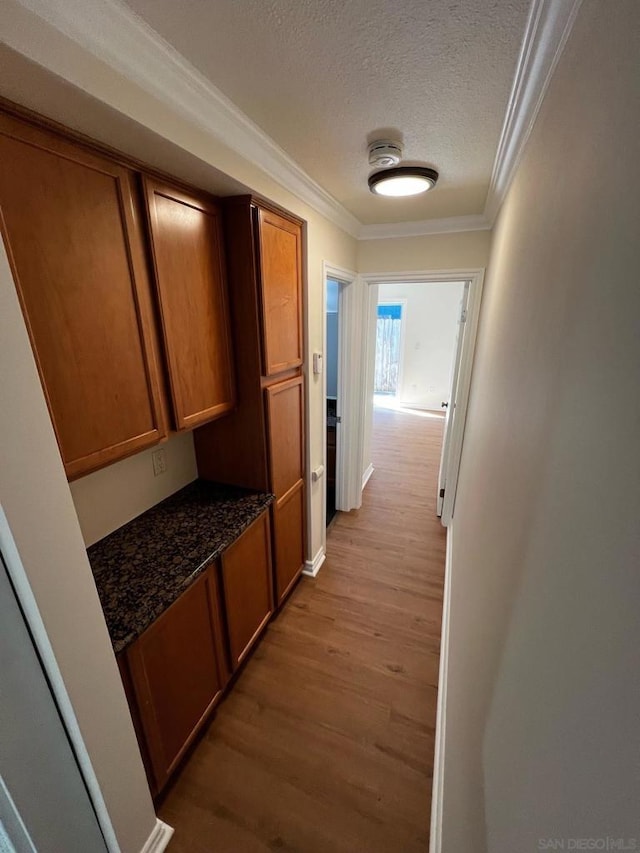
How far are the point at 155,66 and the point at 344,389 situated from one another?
2204 mm

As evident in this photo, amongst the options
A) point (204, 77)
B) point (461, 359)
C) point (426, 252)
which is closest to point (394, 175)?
point (204, 77)

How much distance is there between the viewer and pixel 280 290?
1723mm

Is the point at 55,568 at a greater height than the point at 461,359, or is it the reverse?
the point at 461,359

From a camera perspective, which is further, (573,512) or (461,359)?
(461,359)

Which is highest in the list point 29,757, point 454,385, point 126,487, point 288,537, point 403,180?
point 403,180

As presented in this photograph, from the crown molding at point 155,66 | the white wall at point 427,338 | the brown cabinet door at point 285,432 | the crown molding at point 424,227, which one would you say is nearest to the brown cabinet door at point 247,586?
the brown cabinet door at point 285,432

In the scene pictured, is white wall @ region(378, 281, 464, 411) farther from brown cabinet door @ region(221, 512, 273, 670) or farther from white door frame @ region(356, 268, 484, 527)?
brown cabinet door @ region(221, 512, 273, 670)

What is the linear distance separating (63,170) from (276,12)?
2.20 feet

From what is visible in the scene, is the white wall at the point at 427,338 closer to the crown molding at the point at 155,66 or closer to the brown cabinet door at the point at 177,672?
the crown molding at the point at 155,66

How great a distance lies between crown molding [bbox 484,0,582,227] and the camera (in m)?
0.72

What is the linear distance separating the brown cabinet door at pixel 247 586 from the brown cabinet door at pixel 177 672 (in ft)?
0.34

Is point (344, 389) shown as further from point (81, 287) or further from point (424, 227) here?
point (81, 287)

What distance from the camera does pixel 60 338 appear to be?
3.14ft

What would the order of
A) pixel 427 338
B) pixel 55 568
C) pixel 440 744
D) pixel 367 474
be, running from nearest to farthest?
pixel 55 568 < pixel 440 744 < pixel 367 474 < pixel 427 338
